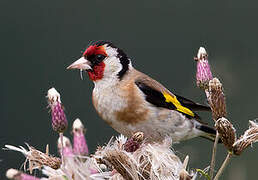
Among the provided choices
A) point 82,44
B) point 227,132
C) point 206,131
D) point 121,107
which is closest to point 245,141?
point 227,132

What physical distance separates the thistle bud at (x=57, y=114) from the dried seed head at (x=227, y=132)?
20.1 inches

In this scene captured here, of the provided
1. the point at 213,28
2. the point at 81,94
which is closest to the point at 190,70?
the point at 213,28

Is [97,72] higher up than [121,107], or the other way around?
[97,72]

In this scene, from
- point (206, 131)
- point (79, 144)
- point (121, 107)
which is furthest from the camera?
point (206, 131)

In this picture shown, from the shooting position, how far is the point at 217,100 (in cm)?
242

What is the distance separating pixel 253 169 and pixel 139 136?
2.24m

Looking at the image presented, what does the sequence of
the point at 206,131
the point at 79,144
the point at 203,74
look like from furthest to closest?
the point at 206,131 → the point at 203,74 → the point at 79,144

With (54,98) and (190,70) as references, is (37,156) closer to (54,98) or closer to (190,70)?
(54,98)

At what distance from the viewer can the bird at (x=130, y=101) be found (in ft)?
10.6

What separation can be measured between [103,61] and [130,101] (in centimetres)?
22

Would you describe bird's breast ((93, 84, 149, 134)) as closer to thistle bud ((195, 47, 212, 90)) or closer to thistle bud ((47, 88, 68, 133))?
thistle bud ((195, 47, 212, 90))

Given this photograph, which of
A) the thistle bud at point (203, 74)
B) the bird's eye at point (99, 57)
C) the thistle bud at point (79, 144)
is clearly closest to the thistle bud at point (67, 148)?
the thistle bud at point (79, 144)

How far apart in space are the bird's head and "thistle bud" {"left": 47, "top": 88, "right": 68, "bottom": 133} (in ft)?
2.18

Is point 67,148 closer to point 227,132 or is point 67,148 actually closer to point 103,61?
point 227,132
